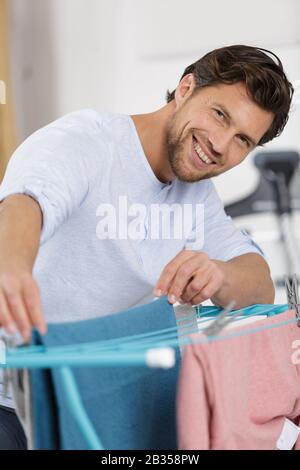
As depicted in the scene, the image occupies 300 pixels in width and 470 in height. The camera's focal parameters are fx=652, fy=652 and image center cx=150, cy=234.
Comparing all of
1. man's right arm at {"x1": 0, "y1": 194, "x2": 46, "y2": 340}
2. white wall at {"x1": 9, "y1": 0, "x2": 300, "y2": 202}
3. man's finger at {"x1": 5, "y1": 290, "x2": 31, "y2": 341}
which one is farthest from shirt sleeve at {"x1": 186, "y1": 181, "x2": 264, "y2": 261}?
white wall at {"x1": 9, "y1": 0, "x2": 300, "y2": 202}

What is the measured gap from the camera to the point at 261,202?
235 cm

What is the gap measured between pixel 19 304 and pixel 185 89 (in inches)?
21.9

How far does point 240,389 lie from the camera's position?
0.72m

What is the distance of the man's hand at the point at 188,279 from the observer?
2.55 feet

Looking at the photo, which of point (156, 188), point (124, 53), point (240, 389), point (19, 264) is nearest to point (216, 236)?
point (156, 188)

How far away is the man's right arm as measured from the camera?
1.77 feet

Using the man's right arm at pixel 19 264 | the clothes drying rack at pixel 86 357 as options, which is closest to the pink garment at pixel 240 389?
the clothes drying rack at pixel 86 357

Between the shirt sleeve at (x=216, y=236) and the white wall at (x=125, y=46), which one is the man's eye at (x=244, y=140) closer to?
the shirt sleeve at (x=216, y=236)

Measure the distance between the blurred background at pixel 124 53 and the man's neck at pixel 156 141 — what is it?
713 mm

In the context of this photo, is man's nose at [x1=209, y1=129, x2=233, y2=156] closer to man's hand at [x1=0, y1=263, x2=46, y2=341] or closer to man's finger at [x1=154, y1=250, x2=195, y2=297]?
man's finger at [x1=154, y1=250, x2=195, y2=297]

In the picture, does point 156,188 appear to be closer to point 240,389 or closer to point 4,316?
point 240,389

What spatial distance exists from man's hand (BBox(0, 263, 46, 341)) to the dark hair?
1.59ft

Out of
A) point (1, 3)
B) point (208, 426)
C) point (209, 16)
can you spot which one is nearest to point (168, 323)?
point (208, 426)

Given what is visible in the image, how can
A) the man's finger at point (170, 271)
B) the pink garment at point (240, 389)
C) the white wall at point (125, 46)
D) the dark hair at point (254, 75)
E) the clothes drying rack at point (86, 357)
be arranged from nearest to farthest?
the clothes drying rack at point (86, 357) → the pink garment at point (240, 389) → the man's finger at point (170, 271) → the dark hair at point (254, 75) → the white wall at point (125, 46)
